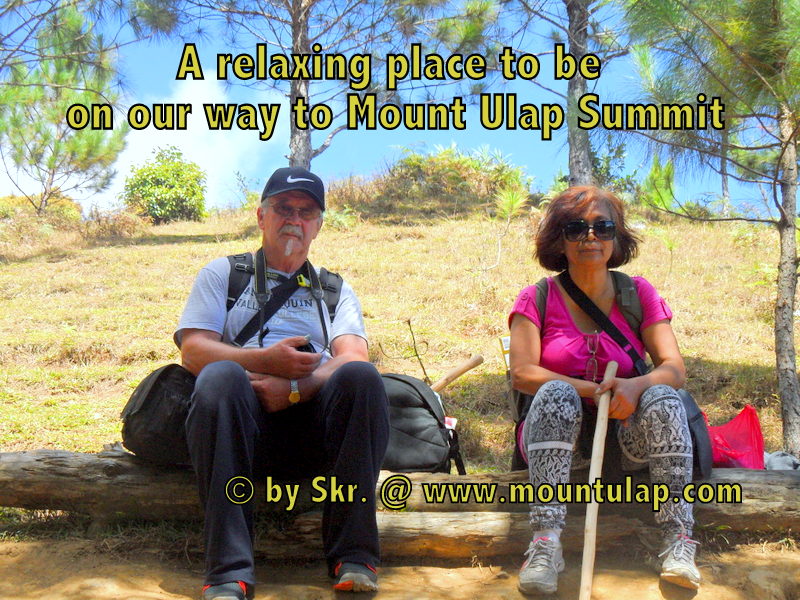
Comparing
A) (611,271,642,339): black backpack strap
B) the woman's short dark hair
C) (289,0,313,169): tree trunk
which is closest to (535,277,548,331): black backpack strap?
the woman's short dark hair

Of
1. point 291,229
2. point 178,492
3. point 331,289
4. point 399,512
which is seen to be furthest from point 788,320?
point 178,492

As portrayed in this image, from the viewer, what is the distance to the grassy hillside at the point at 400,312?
5.05 m

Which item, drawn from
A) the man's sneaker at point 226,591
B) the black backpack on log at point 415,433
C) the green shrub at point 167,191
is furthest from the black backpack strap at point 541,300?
the green shrub at point 167,191

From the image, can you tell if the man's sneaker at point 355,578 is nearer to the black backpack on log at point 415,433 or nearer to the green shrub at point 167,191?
the black backpack on log at point 415,433

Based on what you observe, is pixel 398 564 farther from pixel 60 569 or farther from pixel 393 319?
pixel 393 319

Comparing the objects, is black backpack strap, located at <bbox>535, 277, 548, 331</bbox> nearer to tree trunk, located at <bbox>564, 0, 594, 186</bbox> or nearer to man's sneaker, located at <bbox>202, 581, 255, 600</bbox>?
man's sneaker, located at <bbox>202, 581, 255, 600</bbox>

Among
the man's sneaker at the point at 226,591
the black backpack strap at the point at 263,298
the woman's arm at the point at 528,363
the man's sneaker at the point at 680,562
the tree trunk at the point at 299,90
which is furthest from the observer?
the tree trunk at the point at 299,90

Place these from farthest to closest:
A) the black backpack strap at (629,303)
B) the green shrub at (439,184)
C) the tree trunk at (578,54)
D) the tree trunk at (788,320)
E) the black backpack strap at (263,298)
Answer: the green shrub at (439,184) < the tree trunk at (578,54) < the tree trunk at (788,320) < the black backpack strap at (629,303) < the black backpack strap at (263,298)

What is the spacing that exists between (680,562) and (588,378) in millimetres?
720

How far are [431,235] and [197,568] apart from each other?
9.58 meters

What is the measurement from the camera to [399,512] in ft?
9.79

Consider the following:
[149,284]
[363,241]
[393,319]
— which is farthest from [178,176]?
[393,319]

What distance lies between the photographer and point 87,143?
18.7m

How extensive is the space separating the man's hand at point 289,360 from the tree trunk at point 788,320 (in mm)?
2930
